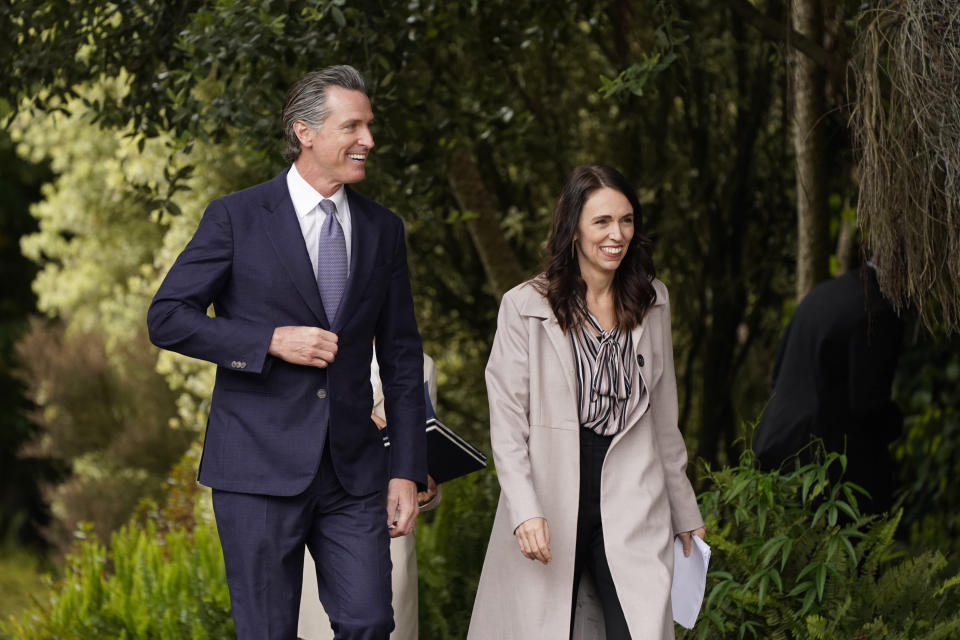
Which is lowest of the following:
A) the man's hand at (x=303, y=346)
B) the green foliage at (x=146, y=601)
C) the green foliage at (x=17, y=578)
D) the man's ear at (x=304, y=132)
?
the green foliage at (x=17, y=578)

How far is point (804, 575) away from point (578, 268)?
168 cm

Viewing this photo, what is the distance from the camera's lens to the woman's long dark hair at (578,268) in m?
3.96

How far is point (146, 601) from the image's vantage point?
6406 mm

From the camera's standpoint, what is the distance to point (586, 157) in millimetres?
9922

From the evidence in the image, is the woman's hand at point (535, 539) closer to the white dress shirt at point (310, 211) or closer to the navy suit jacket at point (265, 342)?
the navy suit jacket at point (265, 342)

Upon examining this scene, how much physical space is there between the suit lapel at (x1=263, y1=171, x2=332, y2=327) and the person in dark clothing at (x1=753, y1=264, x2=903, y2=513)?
267 centimetres

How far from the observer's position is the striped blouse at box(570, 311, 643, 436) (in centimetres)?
389

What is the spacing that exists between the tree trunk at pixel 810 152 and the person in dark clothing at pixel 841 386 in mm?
659

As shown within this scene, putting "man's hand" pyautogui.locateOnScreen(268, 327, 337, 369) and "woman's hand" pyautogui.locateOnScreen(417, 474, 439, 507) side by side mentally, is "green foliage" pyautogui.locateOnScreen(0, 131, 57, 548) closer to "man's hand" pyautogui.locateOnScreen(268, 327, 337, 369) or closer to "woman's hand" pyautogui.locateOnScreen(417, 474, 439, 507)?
"woman's hand" pyautogui.locateOnScreen(417, 474, 439, 507)

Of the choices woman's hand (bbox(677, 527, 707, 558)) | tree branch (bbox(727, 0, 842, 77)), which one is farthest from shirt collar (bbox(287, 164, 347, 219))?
tree branch (bbox(727, 0, 842, 77))

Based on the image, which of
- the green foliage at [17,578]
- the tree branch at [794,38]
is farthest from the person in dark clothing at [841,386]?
the green foliage at [17,578]

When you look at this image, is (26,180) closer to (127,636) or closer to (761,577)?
(127,636)

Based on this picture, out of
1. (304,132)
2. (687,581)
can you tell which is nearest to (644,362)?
(687,581)

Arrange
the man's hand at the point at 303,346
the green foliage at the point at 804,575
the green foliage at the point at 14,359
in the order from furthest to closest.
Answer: the green foliage at the point at 14,359
the green foliage at the point at 804,575
the man's hand at the point at 303,346
